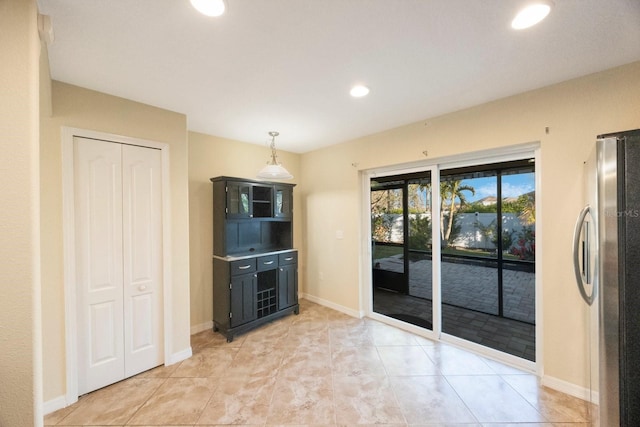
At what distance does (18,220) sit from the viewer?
1.01 metres

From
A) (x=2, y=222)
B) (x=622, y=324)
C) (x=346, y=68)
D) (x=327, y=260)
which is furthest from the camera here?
(x=327, y=260)

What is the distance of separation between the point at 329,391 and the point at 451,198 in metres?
2.41

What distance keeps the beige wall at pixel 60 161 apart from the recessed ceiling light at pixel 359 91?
184cm

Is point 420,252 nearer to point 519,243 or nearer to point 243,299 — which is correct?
point 519,243

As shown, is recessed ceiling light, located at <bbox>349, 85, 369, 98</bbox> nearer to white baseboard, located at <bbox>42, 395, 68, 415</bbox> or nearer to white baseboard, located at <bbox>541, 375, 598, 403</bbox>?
white baseboard, located at <bbox>541, 375, 598, 403</bbox>

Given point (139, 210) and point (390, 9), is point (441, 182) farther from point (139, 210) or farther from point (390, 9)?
point (139, 210)

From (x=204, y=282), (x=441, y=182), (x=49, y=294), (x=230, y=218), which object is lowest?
(x=204, y=282)

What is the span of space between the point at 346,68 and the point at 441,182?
1.84 meters

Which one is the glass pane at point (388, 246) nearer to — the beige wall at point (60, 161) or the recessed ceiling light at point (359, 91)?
the recessed ceiling light at point (359, 91)

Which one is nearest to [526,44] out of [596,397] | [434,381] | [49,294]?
[596,397]

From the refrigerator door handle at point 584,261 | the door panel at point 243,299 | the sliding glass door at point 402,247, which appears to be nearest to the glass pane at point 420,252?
the sliding glass door at point 402,247

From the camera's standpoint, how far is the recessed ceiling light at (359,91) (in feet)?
6.93

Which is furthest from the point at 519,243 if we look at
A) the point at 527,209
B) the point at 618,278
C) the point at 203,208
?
the point at 203,208

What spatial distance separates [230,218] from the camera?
10.3ft
